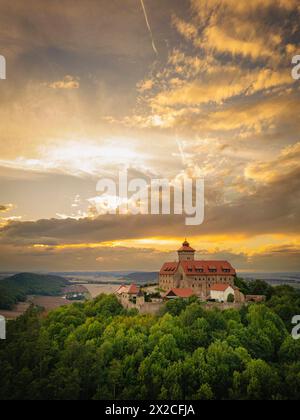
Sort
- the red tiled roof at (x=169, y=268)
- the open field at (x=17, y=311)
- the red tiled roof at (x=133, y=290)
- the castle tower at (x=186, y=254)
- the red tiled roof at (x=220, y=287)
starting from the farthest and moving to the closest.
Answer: the castle tower at (x=186, y=254) → the red tiled roof at (x=169, y=268) → the open field at (x=17, y=311) → the red tiled roof at (x=133, y=290) → the red tiled roof at (x=220, y=287)

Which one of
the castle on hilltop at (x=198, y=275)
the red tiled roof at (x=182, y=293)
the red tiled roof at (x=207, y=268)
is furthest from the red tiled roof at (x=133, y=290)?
the red tiled roof at (x=207, y=268)

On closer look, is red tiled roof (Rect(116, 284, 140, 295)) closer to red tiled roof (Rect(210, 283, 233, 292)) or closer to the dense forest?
the dense forest

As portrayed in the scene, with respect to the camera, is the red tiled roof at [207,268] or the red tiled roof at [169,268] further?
the red tiled roof at [169,268]

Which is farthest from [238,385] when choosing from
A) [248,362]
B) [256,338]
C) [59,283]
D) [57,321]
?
[59,283]

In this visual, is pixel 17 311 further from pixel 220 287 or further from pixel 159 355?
pixel 220 287

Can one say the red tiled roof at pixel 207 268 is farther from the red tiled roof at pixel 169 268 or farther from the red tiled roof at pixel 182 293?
the red tiled roof at pixel 182 293

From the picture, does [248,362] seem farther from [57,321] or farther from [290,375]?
[57,321]

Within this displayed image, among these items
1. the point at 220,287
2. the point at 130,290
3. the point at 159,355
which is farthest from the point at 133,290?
the point at 159,355
